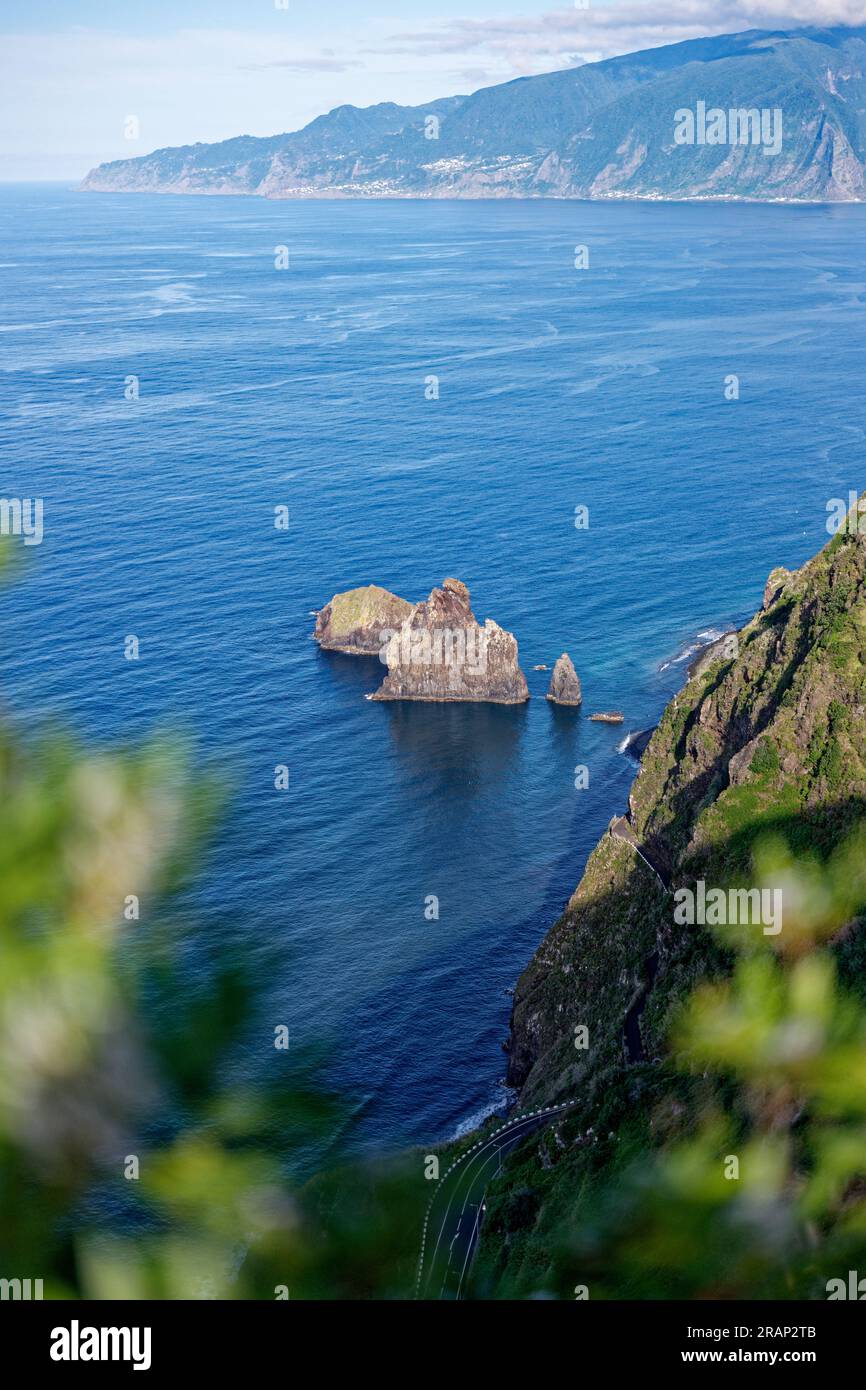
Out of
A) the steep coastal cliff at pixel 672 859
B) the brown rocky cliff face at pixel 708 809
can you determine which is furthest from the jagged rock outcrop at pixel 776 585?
the brown rocky cliff face at pixel 708 809

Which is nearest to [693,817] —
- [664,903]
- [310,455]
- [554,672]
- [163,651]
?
[664,903]

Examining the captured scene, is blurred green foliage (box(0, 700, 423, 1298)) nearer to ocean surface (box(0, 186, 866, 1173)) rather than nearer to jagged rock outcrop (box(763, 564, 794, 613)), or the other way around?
ocean surface (box(0, 186, 866, 1173))

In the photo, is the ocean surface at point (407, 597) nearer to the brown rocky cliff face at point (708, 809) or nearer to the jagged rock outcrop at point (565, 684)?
the jagged rock outcrop at point (565, 684)

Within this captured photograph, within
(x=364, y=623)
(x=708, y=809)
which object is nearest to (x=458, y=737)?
(x=364, y=623)

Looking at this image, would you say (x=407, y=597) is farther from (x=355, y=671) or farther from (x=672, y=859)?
(x=672, y=859)

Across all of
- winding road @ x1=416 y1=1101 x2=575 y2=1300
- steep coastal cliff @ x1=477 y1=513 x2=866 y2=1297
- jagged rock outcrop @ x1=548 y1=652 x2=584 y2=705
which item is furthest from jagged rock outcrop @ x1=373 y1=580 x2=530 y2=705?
winding road @ x1=416 y1=1101 x2=575 y2=1300
